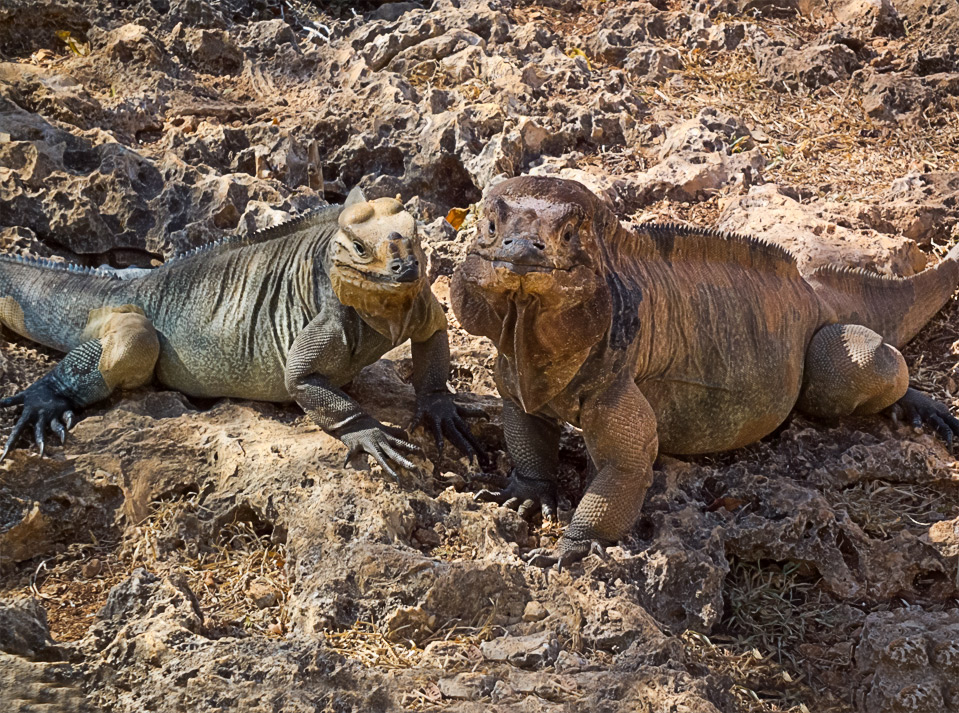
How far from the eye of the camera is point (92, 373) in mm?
4625

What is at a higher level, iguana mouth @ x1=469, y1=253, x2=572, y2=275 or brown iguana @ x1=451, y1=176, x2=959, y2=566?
iguana mouth @ x1=469, y1=253, x2=572, y2=275

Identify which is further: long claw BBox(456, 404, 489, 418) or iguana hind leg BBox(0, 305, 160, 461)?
long claw BBox(456, 404, 489, 418)

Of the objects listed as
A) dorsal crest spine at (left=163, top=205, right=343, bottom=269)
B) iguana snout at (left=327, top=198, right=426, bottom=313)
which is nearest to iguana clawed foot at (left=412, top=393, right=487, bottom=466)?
iguana snout at (left=327, top=198, right=426, bottom=313)

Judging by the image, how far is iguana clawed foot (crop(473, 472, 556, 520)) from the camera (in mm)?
3941

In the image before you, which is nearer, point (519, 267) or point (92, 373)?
point (519, 267)

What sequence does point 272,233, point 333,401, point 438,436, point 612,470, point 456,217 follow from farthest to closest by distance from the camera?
point 456,217 → point 272,233 → point 438,436 → point 333,401 → point 612,470

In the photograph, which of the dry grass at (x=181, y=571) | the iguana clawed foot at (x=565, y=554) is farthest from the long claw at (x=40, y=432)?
the iguana clawed foot at (x=565, y=554)

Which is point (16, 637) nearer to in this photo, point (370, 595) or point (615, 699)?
point (370, 595)

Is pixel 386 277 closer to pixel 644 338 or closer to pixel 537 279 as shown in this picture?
pixel 644 338

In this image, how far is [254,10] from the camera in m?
8.09

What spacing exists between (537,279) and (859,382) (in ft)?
6.50

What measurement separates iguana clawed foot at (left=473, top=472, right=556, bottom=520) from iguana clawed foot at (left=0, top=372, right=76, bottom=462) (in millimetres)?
1856

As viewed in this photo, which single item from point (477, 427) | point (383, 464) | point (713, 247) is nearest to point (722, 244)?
point (713, 247)

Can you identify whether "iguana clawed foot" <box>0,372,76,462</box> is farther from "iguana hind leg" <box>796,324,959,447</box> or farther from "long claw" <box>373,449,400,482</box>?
"iguana hind leg" <box>796,324,959,447</box>
